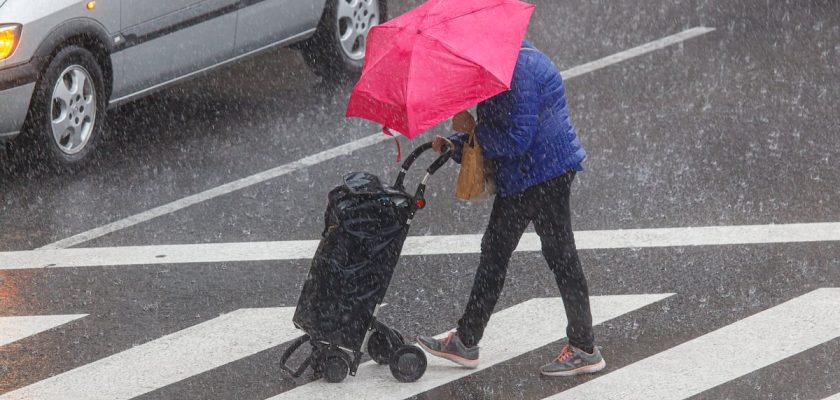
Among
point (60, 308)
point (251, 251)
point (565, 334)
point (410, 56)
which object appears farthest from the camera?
point (251, 251)

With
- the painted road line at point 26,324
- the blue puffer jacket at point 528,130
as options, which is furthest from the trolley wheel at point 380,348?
the painted road line at point 26,324

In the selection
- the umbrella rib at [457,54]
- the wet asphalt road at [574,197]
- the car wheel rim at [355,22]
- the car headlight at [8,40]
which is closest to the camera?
the umbrella rib at [457,54]

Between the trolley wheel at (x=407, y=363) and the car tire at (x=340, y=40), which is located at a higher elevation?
the trolley wheel at (x=407, y=363)

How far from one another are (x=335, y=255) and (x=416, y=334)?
2.81 feet

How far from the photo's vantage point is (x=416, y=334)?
637cm

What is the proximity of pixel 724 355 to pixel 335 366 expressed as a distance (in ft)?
5.50

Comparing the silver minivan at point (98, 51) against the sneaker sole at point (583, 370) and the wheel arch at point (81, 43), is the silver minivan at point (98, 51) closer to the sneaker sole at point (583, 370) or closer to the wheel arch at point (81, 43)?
the wheel arch at point (81, 43)

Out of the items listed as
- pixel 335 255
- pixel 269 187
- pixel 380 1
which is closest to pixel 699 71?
pixel 380 1

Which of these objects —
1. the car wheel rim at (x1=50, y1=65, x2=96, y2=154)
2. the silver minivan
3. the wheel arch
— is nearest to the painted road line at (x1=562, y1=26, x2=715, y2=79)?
the silver minivan

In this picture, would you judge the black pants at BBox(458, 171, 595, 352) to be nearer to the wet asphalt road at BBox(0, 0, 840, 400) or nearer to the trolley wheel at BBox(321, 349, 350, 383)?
the wet asphalt road at BBox(0, 0, 840, 400)

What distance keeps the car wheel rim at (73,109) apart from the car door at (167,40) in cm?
21

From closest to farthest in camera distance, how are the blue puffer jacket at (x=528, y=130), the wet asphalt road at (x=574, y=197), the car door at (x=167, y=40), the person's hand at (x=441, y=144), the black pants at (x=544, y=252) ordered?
the blue puffer jacket at (x=528, y=130) → the person's hand at (x=441, y=144) → the black pants at (x=544, y=252) → the wet asphalt road at (x=574, y=197) → the car door at (x=167, y=40)

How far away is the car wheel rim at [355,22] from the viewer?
35.3ft

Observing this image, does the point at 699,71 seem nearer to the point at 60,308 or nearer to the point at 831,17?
the point at 831,17
